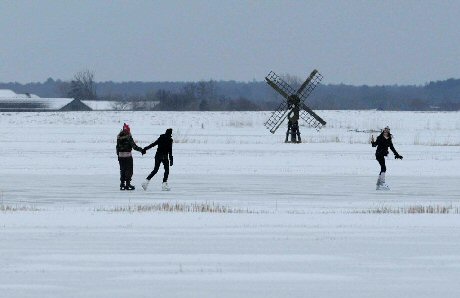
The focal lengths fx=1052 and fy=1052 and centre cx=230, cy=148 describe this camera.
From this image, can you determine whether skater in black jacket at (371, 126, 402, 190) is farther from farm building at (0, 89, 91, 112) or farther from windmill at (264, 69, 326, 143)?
farm building at (0, 89, 91, 112)

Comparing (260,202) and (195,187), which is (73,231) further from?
(195,187)

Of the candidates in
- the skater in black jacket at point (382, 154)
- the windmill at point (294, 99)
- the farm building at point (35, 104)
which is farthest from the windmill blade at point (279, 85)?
the farm building at point (35, 104)

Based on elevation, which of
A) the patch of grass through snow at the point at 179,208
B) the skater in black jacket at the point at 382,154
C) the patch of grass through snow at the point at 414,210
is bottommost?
the patch of grass through snow at the point at 179,208

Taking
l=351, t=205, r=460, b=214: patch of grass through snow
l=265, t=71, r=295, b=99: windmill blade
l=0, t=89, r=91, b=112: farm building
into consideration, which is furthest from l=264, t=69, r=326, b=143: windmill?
l=0, t=89, r=91, b=112: farm building

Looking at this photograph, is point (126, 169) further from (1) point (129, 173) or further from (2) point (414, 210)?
(2) point (414, 210)

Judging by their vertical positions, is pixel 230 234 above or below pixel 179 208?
above

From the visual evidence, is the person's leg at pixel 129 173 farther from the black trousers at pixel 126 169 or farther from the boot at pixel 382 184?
the boot at pixel 382 184

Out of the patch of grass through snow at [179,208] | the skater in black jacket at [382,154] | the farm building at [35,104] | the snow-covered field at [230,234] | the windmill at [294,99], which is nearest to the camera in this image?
the snow-covered field at [230,234]

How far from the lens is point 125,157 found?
22812 millimetres

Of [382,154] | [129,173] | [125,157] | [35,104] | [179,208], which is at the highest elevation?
[382,154]

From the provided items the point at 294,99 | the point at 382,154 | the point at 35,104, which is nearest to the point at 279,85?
the point at 294,99

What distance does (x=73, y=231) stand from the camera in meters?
14.0

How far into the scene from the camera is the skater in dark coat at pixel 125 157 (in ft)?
74.4

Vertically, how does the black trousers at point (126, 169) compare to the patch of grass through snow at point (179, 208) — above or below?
above
